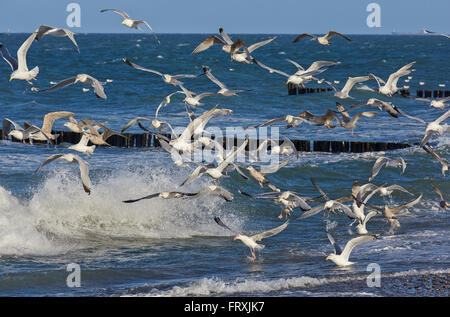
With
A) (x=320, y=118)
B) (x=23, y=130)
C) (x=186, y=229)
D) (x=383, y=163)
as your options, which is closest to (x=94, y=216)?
(x=186, y=229)

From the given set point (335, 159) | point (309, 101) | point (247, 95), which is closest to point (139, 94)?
point (247, 95)

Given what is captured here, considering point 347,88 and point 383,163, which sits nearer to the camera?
point 347,88

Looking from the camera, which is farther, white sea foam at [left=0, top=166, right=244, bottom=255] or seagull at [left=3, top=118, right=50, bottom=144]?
white sea foam at [left=0, top=166, right=244, bottom=255]

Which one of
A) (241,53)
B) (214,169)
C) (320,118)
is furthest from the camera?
(241,53)

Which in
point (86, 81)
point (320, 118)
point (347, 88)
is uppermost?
point (86, 81)

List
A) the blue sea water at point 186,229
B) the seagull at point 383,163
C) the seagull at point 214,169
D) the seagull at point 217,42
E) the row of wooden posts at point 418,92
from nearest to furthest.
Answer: the blue sea water at point 186,229, the seagull at point 214,169, the seagull at point 217,42, the seagull at point 383,163, the row of wooden posts at point 418,92

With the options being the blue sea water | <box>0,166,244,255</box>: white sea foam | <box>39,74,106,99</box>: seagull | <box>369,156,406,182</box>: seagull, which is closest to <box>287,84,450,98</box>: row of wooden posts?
the blue sea water

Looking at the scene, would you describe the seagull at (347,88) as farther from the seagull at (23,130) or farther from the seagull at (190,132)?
the seagull at (23,130)

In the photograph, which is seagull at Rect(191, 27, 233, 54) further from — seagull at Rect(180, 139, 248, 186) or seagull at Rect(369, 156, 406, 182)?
seagull at Rect(369, 156, 406, 182)

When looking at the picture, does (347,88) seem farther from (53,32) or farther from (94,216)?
(94,216)

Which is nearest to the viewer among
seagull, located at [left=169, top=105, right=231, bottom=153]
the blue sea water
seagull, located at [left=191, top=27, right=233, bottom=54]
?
the blue sea water

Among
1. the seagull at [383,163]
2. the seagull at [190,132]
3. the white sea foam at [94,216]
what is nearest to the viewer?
the seagull at [190,132]

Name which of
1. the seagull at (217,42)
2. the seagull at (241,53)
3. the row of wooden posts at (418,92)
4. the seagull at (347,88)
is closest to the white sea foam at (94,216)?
the seagull at (347,88)

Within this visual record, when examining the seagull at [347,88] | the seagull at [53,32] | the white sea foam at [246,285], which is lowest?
the white sea foam at [246,285]
